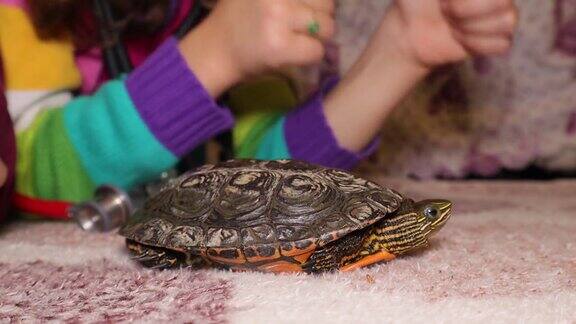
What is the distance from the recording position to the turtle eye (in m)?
0.71

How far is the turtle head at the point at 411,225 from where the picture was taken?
0.70 meters

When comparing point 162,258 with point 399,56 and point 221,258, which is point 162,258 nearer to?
A: point 221,258

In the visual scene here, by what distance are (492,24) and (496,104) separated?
39cm

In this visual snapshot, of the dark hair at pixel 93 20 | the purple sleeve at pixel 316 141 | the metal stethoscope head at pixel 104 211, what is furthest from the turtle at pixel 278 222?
the dark hair at pixel 93 20

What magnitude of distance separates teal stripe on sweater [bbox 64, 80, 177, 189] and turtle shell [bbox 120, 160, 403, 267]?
238 millimetres

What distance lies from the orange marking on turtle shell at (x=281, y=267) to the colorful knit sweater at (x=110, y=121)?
321 mm

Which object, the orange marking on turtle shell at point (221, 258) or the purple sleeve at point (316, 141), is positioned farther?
the purple sleeve at point (316, 141)

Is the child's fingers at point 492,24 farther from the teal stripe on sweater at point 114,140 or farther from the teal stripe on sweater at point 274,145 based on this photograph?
the teal stripe on sweater at point 114,140

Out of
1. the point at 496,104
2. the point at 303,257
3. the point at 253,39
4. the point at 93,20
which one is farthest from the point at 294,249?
the point at 496,104

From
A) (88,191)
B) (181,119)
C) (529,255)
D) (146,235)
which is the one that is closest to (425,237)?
(529,255)

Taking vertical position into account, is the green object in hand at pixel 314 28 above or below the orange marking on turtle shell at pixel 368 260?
above

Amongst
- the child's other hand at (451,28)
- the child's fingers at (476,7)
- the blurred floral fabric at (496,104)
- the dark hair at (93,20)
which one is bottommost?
the blurred floral fabric at (496,104)

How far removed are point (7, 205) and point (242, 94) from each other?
44 centimetres

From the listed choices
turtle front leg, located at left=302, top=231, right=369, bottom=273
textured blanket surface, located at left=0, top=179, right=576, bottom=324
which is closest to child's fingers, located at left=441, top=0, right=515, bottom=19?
textured blanket surface, located at left=0, top=179, right=576, bottom=324
